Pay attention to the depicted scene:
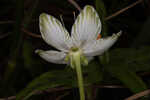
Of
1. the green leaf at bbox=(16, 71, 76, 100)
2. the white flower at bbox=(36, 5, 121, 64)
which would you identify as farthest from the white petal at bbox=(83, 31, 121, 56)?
the green leaf at bbox=(16, 71, 76, 100)

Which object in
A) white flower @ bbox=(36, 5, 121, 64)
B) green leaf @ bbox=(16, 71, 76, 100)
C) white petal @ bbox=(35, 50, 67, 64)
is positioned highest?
white flower @ bbox=(36, 5, 121, 64)

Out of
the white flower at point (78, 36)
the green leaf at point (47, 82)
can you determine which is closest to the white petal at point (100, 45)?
the white flower at point (78, 36)

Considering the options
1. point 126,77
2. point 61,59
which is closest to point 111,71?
point 126,77

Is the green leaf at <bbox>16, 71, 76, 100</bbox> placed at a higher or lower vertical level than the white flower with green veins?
lower

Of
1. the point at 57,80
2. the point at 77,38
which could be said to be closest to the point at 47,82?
the point at 57,80

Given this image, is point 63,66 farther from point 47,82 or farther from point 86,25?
point 86,25

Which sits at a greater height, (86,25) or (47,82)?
(86,25)

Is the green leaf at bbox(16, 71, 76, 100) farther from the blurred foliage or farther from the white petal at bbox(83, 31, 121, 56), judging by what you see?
the white petal at bbox(83, 31, 121, 56)
